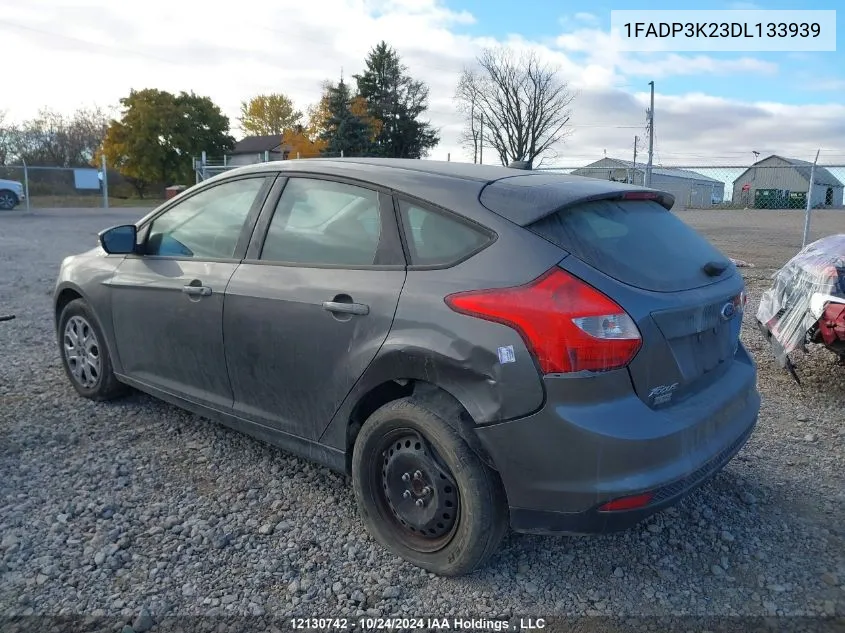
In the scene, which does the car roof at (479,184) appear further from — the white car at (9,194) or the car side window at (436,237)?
the white car at (9,194)

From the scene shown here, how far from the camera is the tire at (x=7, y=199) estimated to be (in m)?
25.7

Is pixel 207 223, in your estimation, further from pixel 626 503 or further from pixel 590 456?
pixel 626 503

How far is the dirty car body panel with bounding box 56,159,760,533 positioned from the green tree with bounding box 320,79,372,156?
37958mm

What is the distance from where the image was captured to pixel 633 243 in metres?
2.73

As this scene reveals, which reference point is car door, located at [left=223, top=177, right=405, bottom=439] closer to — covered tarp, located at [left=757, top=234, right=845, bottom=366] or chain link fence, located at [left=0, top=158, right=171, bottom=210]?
covered tarp, located at [left=757, top=234, right=845, bottom=366]

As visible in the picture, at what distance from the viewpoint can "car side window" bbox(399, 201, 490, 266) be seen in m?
2.62

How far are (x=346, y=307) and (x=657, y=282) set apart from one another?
1.25 m

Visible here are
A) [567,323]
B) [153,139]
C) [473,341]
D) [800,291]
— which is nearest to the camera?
[567,323]

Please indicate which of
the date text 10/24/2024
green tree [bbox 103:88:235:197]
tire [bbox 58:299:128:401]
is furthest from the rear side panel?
green tree [bbox 103:88:235:197]

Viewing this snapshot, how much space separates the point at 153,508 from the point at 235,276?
3.86ft

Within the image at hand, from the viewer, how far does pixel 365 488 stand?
9.43ft

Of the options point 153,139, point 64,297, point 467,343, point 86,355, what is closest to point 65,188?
point 153,139

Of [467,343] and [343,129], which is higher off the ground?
[343,129]

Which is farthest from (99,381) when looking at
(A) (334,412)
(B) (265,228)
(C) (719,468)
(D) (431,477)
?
(C) (719,468)
